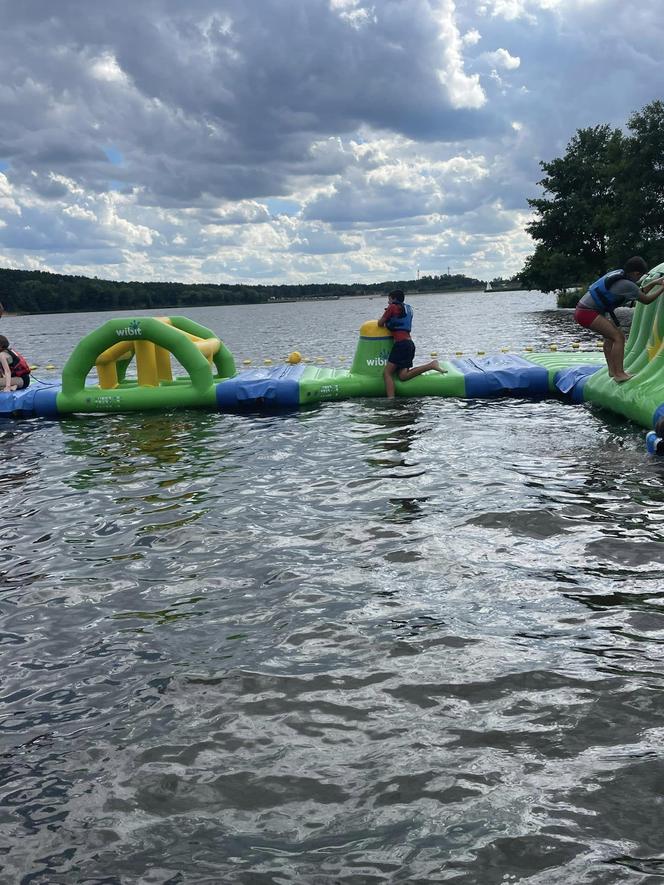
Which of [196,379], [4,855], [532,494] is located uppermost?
[196,379]

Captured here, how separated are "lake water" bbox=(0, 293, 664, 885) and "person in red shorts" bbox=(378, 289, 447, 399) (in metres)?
4.98

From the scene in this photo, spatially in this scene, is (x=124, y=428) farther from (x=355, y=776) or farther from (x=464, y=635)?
(x=355, y=776)

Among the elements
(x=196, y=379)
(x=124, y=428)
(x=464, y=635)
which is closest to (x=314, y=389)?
(x=196, y=379)

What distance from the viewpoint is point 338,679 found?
357 cm

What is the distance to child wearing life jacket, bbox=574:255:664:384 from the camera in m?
9.43

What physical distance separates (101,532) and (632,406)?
6.32 m

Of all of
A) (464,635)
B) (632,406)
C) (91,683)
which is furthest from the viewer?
(632,406)

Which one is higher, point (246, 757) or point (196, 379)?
point (196, 379)

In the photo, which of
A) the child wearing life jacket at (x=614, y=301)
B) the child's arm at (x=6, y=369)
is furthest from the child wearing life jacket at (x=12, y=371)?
the child wearing life jacket at (x=614, y=301)

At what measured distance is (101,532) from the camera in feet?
19.5

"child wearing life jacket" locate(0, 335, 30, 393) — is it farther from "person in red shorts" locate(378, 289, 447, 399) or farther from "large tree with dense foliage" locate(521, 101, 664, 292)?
"large tree with dense foliage" locate(521, 101, 664, 292)

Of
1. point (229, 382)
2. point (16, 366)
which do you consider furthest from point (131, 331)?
point (16, 366)

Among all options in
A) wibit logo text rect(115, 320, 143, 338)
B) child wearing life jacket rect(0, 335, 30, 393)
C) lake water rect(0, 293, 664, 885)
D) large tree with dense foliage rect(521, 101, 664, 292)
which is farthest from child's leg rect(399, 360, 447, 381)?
large tree with dense foliage rect(521, 101, 664, 292)

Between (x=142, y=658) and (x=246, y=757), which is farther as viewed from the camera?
(x=142, y=658)
